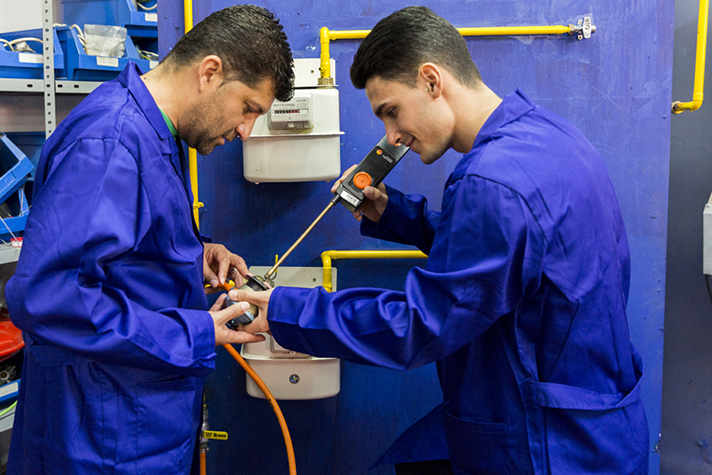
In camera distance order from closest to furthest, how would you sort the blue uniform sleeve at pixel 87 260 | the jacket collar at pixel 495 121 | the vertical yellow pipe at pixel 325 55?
the blue uniform sleeve at pixel 87 260
the jacket collar at pixel 495 121
the vertical yellow pipe at pixel 325 55

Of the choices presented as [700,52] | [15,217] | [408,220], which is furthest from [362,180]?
[15,217]

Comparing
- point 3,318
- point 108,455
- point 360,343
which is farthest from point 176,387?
point 3,318

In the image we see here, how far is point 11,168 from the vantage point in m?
1.58

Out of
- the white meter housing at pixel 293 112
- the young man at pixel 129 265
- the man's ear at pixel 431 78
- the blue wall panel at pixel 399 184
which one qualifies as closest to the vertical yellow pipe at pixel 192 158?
the blue wall panel at pixel 399 184

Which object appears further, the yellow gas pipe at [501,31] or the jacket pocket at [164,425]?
the yellow gas pipe at [501,31]

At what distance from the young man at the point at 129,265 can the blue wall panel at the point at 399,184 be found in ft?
1.46

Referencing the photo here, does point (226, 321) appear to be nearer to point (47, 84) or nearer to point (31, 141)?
point (47, 84)

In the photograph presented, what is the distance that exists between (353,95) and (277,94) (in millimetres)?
427

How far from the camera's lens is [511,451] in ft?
2.89

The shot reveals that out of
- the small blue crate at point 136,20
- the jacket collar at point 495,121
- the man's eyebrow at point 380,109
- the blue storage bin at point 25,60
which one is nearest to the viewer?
the jacket collar at point 495,121

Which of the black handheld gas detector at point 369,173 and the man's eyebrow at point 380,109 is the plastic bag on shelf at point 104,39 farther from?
the man's eyebrow at point 380,109

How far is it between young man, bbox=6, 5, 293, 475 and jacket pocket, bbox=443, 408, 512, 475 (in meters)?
0.46

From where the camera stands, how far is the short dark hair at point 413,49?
0.97m

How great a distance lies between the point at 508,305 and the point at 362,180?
57 cm
